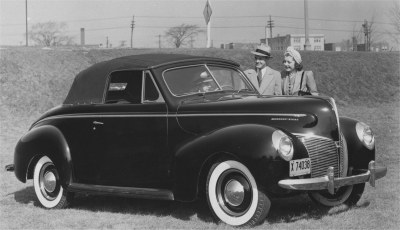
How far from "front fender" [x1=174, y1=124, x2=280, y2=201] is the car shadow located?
1.46ft

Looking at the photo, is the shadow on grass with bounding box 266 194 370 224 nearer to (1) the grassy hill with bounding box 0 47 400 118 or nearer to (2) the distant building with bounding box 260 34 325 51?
(1) the grassy hill with bounding box 0 47 400 118

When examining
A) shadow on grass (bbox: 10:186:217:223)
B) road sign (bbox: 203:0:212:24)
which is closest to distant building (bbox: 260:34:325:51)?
road sign (bbox: 203:0:212:24)

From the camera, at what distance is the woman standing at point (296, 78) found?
23.6ft

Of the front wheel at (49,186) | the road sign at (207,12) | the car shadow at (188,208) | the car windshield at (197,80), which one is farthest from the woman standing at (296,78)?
the road sign at (207,12)

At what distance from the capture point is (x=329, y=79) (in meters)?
26.5

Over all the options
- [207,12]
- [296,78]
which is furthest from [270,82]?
[207,12]

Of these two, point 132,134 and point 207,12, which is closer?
point 132,134

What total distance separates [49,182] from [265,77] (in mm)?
3135

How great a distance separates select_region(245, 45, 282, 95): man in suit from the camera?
7520 millimetres

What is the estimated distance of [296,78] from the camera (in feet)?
23.9

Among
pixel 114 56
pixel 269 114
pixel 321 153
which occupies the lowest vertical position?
pixel 321 153

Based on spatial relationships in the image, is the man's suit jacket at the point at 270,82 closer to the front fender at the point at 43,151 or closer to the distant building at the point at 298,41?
the front fender at the point at 43,151

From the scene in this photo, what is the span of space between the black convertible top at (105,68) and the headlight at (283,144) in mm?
1776

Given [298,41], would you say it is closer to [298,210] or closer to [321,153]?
[298,210]
